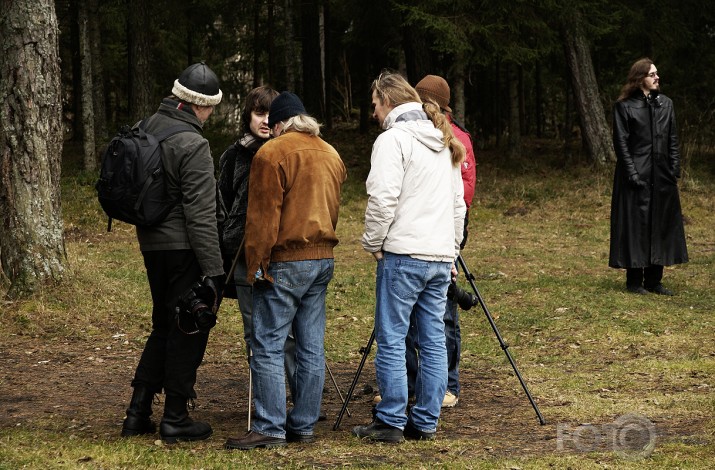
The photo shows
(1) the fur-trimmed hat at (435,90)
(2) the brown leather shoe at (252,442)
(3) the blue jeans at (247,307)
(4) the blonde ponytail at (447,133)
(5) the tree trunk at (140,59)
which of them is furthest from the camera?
(5) the tree trunk at (140,59)

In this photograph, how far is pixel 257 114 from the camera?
5.97 m

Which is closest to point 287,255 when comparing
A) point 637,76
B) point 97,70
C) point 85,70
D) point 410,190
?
point 410,190

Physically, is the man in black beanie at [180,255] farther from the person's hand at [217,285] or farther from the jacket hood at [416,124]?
the jacket hood at [416,124]

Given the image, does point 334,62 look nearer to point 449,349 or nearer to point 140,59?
point 140,59

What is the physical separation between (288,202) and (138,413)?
155 centimetres

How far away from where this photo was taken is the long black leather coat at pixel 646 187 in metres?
10.3

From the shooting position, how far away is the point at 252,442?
17.5 ft

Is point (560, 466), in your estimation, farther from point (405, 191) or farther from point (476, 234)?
point (476, 234)

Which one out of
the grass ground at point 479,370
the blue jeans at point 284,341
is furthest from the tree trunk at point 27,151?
the blue jeans at point 284,341

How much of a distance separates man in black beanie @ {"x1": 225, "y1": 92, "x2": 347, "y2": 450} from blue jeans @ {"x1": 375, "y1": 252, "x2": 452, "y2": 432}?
35 centimetres

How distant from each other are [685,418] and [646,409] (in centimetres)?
34

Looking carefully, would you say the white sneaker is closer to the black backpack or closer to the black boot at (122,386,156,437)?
the black boot at (122,386,156,437)

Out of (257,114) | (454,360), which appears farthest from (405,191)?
(454,360)

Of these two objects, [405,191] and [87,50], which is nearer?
[405,191]
